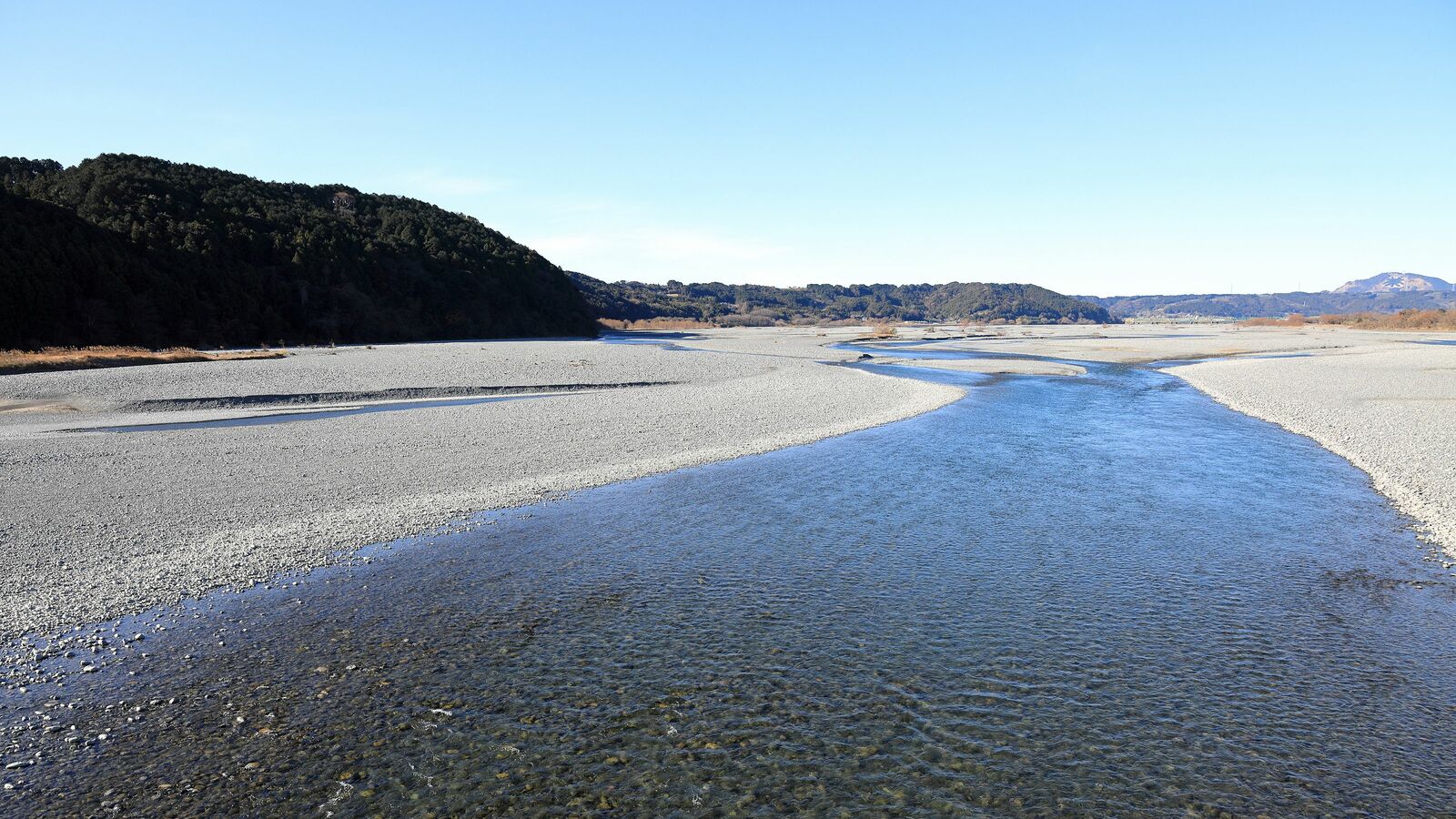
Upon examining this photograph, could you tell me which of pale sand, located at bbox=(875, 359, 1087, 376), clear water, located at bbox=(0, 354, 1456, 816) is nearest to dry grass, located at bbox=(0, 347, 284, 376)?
clear water, located at bbox=(0, 354, 1456, 816)

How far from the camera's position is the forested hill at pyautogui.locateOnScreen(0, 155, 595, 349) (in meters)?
54.2

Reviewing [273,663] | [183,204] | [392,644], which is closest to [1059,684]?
[392,644]

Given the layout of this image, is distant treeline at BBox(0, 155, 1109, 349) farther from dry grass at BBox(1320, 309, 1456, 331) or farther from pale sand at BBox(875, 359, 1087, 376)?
dry grass at BBox(1320, 309, 1456, 331)

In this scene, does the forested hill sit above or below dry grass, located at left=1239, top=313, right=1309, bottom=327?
above

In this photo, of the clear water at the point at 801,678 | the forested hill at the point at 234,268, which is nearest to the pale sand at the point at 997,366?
the clear water at the point at 801,678

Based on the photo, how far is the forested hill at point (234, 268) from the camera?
5416 cm

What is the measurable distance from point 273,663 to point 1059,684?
342 inches

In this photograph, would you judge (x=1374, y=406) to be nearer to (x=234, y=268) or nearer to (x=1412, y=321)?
(x=234, y=268)

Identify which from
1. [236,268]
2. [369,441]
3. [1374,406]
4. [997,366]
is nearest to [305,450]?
[369,441]

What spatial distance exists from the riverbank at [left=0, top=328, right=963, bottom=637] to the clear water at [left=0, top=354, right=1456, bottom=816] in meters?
1.73

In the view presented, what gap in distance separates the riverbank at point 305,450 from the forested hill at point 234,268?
2530cm

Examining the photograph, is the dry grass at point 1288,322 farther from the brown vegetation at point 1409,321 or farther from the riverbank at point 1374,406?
the riverbank at point 1374,406

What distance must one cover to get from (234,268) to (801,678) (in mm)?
79977

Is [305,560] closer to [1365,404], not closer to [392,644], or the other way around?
[392,644]
